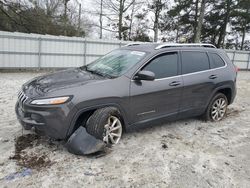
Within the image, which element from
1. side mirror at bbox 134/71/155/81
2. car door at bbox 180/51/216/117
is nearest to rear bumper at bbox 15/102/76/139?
side mirror at bbox 134/71/155/81

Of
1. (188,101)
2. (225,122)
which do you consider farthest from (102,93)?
(225,122)

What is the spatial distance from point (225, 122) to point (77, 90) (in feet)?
11.6

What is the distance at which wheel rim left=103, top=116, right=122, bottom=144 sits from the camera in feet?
11.0

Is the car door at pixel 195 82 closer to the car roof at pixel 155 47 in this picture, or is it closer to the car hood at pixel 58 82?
the car roof at pixel 155 47

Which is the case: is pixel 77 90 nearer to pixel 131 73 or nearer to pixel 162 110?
pixel 131 73

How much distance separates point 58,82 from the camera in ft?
10.9

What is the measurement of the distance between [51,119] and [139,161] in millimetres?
1345

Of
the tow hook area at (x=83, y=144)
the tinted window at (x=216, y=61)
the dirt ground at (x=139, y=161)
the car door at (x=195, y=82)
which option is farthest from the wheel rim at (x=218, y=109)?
the tow hook area at (x=83, y=144)

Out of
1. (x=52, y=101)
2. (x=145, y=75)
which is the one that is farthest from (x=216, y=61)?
(x=52, y=101)

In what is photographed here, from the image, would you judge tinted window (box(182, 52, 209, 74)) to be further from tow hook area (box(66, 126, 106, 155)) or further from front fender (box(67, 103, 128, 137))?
tow hook area (box(66, 126, 106, 155))

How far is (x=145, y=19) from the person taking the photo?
26688 millimetres

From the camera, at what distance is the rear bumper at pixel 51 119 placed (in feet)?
9.69

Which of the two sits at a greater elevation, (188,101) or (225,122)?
(188,101)

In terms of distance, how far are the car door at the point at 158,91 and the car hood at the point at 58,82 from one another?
0.65 m
